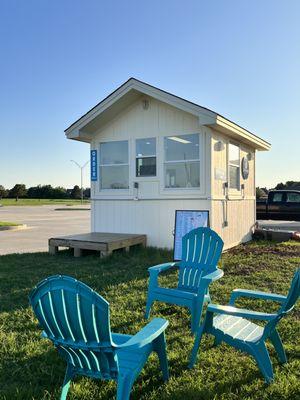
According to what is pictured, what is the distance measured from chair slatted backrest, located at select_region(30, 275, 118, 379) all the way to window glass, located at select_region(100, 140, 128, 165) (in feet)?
26.1

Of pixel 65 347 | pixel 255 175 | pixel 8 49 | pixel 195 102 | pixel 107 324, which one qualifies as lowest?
pixel 65 347

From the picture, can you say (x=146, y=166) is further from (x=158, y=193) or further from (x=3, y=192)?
(x=3, y=192)

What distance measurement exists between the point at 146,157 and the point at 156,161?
35cm

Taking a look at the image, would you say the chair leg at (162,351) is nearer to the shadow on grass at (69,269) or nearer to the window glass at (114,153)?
the shadow on grass at (69,269)

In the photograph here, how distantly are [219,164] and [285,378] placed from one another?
7.02 m

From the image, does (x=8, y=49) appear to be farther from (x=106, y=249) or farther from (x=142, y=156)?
(x=106, y=249)

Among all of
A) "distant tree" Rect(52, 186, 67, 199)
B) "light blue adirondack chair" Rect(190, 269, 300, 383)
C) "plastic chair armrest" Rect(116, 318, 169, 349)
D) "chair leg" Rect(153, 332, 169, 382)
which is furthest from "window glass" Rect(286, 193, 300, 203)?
"distant tree" Rect(52, 186, 67, 199)

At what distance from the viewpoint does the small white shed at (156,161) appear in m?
9.25

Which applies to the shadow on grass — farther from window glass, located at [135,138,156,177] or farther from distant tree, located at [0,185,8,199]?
distant tree, located at [0,185,8,199]

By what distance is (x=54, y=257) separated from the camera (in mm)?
9180

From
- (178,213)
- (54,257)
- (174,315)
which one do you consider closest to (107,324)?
(174,315)

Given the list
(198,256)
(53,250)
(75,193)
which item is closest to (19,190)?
(75,193)

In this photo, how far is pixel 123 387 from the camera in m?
2.48

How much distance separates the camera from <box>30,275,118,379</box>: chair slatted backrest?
7.47 feet
